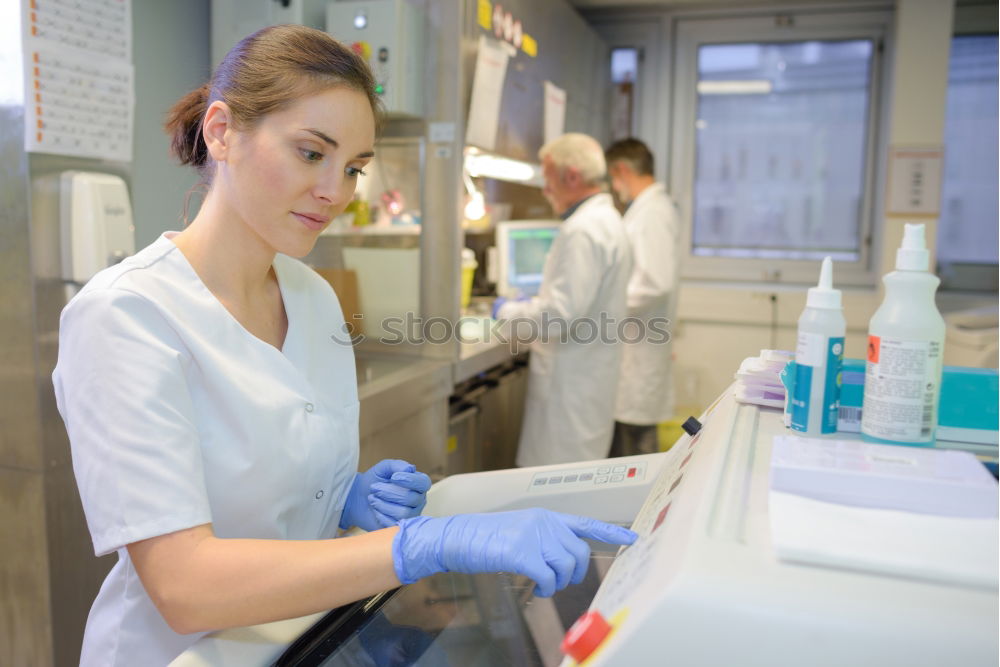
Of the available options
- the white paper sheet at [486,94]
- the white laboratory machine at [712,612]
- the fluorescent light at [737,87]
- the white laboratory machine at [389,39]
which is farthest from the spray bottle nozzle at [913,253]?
the fluorescent light at [737,87]

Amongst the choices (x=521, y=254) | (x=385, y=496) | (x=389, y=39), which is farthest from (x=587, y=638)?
(x=521, y=254)

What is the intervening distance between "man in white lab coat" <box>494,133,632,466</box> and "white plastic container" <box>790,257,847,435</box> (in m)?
1.92

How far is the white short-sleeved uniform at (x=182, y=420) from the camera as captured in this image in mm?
874

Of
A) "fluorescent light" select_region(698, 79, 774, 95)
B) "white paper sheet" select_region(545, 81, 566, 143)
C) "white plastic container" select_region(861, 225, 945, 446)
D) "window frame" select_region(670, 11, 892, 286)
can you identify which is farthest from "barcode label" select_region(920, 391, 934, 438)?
"fluorescent light" select_region(698, 79, 774, 95)

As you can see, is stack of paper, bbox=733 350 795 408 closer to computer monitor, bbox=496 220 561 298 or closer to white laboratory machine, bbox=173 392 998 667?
white laboratory machine, bbox=173 392 998 667

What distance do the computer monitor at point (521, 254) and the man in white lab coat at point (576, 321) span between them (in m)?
0.48

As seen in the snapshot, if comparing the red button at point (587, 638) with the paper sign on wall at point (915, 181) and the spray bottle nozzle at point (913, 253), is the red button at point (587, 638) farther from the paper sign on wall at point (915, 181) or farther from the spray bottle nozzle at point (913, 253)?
the paper sign on wall at point (915, 181)

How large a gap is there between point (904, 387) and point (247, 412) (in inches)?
30.7

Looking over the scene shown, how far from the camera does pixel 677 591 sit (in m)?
0.56

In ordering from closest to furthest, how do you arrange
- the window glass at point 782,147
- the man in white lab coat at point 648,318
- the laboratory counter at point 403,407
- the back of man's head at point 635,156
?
the laboratory counter at point 403,407 < the man in white lab coat at point 648,318 < the back of man's head at point 635,156 < the window glass at point 782,147

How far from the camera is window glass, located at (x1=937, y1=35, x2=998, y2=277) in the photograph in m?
4.10

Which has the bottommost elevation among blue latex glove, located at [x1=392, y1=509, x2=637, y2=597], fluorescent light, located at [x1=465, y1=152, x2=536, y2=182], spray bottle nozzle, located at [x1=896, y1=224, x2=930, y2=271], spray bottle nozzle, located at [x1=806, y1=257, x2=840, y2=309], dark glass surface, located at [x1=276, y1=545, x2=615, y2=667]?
dark glass surface, located at [x1=276, y1=545, x2=615, y2=667]

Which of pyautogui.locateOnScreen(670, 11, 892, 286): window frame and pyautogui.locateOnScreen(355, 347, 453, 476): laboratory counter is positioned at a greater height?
pyautogui.locateOnScreen(670, 11, 892, 286): window frame

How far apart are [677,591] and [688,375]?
12.7 ft
